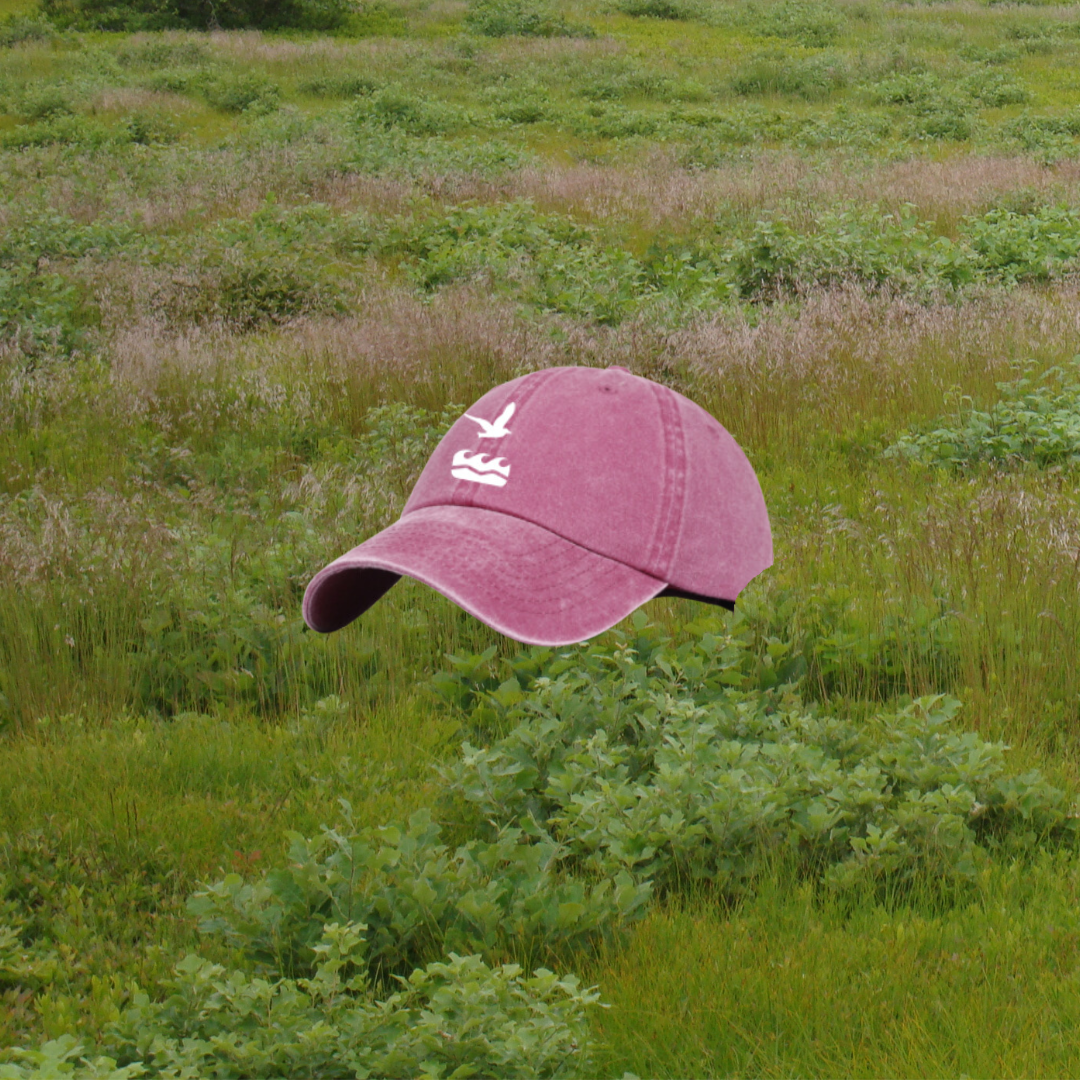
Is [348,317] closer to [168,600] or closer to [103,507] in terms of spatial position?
[103,507]

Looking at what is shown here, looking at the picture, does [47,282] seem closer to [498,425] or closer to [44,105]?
[498,425]

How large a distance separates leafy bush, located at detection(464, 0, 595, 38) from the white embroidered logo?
3001cm

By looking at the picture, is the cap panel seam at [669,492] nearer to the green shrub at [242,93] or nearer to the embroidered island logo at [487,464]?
the embroidered island logo at [487,464]

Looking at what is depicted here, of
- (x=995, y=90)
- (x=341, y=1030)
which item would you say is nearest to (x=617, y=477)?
(x=341, y=1030)

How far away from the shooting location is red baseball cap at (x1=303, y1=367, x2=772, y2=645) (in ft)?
2.83

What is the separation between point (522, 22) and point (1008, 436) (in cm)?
2669

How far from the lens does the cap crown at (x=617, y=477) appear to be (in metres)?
0.89

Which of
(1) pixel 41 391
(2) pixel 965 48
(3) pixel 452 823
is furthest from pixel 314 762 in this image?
(2) pixel 965 48

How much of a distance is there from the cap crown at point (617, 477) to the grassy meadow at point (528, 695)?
1.68 metres

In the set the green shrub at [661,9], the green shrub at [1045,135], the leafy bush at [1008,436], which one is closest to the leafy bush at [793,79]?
the green shrub at [1045,135]

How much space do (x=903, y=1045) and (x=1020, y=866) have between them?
91 cm

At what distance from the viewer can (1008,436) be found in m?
5.82

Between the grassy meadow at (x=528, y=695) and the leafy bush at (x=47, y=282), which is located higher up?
the leafy bush at (x=47, y=282)

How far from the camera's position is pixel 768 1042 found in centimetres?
244
